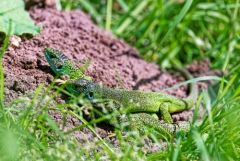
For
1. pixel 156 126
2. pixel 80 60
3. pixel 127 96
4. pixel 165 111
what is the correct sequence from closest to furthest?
pixel 156 126 → pixel 127 96 → pixel 165 111 → pixel 80 60

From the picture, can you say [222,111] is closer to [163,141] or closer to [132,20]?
[163,141]

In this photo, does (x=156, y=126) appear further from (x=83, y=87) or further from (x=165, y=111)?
(x=83, y=87)

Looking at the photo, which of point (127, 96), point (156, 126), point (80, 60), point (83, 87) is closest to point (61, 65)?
point (83, 87)

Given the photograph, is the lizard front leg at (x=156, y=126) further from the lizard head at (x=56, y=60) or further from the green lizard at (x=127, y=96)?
the lizard head at (x=56, y=60)

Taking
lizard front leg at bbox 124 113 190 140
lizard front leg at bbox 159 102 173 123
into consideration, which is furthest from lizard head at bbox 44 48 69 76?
lizard front leg at bbox 159 102 173 123

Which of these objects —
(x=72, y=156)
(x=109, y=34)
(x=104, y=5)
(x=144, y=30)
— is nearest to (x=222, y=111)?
(x=72, y=156)

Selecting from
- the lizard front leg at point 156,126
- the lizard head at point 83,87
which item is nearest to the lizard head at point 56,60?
the lizard head at point 83,87
